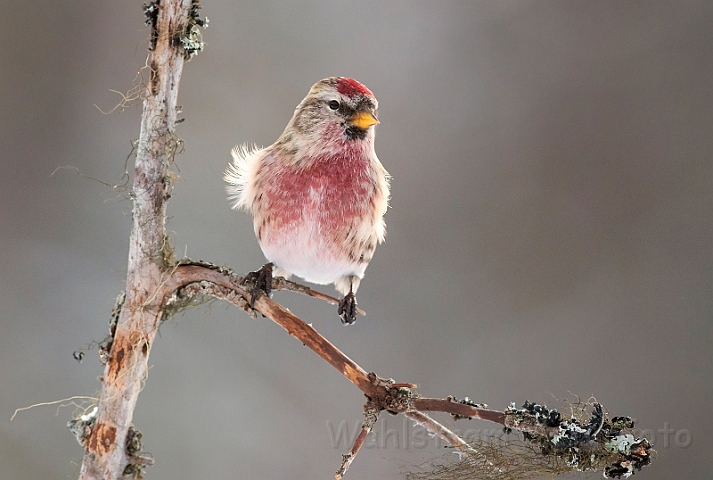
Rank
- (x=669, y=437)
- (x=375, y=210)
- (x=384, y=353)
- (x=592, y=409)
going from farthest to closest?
(x=384, y=353), (x=669, y=437), (x=375, y=210), (x=592, y=409)

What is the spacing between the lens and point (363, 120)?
1.27 m

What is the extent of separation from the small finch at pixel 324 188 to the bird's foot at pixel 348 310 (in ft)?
0.27

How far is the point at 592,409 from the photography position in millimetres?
922

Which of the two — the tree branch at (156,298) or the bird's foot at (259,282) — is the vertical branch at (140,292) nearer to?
the tree branch at (156,298)

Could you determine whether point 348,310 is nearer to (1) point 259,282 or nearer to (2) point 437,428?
(1) point 259,282

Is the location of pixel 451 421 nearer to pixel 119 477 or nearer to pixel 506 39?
pixel 119 477

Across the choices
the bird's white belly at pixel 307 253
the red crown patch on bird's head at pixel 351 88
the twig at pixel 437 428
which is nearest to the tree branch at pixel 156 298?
the twig at pixel 437 428

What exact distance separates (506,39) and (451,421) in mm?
1364

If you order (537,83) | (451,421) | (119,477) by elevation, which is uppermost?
(537,83)

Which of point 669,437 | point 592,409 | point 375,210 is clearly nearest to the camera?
point 592,409

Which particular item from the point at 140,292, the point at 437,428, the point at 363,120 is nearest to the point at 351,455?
the point at 437,428

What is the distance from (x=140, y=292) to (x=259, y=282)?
0.20 metres

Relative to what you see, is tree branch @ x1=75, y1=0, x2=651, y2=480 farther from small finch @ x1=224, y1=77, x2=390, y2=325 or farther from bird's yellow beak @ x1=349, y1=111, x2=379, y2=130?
bird's yellow beak @ x1=349, y1=111, x2=379, y2=130

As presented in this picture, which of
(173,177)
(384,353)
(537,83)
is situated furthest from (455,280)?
(173,177)
